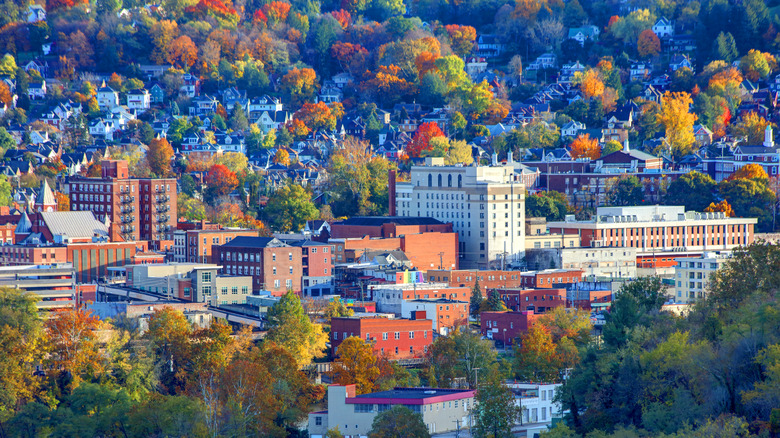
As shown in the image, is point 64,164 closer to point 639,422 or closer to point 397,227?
point 397,227

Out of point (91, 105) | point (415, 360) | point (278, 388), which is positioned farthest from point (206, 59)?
point (278, 388)

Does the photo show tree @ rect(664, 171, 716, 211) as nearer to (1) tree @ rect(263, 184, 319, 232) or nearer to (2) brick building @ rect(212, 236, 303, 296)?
(1) tree @ rect(263, 184, 319, 232)

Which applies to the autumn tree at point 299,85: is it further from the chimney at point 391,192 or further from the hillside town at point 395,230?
the chimney at point 391,192

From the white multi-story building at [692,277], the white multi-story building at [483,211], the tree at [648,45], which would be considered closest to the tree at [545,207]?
the white multi-story building at [483,211]

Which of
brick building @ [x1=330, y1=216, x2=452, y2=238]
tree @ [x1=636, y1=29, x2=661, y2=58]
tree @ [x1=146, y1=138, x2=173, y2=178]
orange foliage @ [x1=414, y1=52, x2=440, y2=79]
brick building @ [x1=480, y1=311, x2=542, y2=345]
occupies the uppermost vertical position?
tree @ [x1=636, y1=29, x2=661, y2=58]

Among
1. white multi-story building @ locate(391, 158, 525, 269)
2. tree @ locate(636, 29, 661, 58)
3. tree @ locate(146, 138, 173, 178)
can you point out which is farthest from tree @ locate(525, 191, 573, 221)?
tree @ locate(636, 29, 661, 58)
